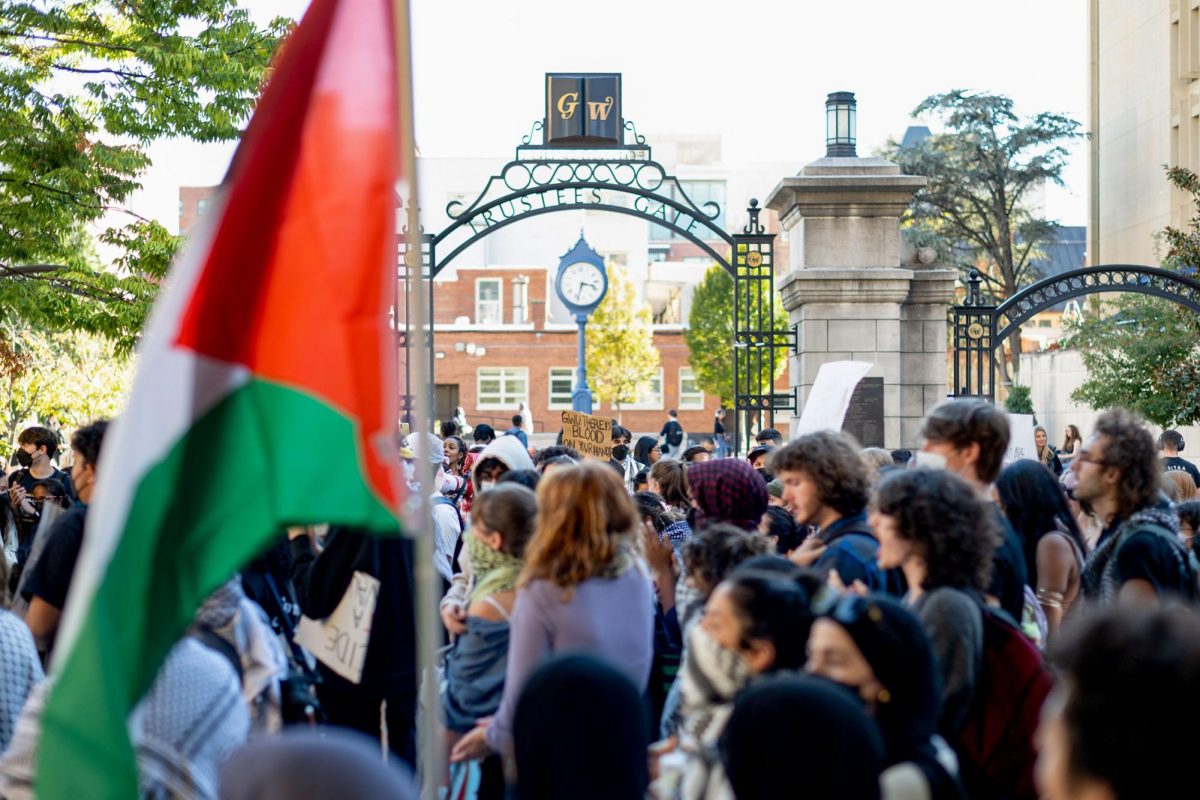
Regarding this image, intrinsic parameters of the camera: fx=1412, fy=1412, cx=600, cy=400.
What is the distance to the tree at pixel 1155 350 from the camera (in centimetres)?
2183

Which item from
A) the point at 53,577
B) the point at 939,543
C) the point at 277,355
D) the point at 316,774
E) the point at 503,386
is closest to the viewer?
the point at 316,774

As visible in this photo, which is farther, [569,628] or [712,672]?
[569,628]

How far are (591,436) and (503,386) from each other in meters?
46.6

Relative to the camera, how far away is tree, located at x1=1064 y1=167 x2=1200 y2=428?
71.6ft

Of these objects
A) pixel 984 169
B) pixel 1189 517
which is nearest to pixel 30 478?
pixel 1189 517

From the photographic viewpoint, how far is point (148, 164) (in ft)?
47.7

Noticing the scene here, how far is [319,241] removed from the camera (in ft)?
10.9

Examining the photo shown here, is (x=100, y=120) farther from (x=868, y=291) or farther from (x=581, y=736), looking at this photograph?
(x=581, y=736)

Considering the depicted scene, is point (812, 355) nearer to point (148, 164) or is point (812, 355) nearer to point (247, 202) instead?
point (148, 164)

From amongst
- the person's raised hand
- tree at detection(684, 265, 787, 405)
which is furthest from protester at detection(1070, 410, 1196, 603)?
tree at detection(684, 265, 787, 405)

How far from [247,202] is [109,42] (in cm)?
1127

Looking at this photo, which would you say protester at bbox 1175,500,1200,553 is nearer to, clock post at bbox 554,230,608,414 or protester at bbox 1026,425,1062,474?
protester at bbox 1026,425,1062,474

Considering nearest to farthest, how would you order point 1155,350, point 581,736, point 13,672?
1. point 581,736
2. point 13,672
3. point 1155,350

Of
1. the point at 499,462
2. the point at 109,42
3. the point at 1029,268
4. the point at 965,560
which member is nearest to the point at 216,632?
the point at 965,560
